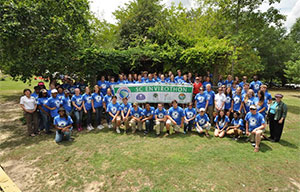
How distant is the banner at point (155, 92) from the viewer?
7715 millimetres

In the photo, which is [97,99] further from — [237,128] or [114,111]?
[237,128]

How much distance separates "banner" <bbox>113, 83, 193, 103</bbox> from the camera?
7.71m

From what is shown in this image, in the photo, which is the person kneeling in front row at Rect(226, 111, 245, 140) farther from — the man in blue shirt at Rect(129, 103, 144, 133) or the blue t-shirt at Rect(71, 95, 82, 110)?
the blue t-shirt at Rect(71, 95, 82, 110)

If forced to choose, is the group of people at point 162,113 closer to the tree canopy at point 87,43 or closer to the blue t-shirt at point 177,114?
the blue t-shirt at point 177,114

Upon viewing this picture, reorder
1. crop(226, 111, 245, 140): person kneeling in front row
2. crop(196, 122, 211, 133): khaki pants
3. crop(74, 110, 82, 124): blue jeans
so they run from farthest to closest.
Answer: crop(74, 110, 82, 124): blue jeans < crop(196, 122, 211, 133): khaki pants < crop(226, 111, 245, 140): person kneeling in front row

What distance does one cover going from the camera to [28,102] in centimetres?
604

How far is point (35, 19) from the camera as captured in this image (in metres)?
7.54

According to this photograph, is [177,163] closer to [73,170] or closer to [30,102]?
[73,170]

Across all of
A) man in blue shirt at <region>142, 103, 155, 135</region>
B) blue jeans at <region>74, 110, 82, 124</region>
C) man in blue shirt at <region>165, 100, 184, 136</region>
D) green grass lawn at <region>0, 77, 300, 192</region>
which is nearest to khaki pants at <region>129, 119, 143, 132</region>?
man in blue shirt at <region>142, 103, 155, 135</region>

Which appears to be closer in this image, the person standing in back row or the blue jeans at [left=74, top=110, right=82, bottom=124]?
the person standing in back row

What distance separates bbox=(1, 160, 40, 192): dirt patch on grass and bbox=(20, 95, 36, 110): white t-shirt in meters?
2.15

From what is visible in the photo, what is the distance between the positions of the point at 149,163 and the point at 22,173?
3.24 meters

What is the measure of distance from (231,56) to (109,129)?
7359 millimetres

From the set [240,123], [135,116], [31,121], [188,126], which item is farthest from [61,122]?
[240,123]
